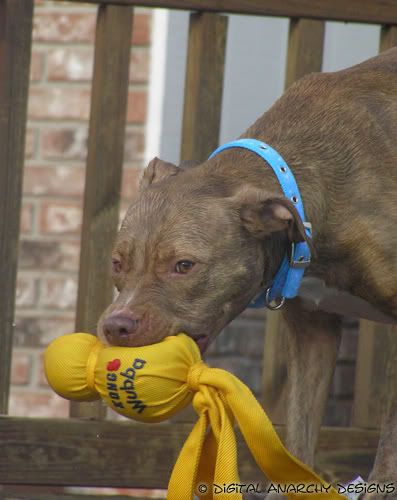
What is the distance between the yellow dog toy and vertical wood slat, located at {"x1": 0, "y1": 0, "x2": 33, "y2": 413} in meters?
1.00

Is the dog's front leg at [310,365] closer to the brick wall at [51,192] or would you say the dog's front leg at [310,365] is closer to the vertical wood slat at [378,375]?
the vertical wood slat at [378,375]

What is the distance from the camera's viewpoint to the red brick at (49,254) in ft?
23.3

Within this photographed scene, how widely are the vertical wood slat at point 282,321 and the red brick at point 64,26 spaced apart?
201 centimetres

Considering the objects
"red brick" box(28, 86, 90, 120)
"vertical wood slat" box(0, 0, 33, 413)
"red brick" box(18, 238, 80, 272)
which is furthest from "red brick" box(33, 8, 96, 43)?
"vertical wood slat" box(0, 0, 33, 413)

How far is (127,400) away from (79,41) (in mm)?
3586

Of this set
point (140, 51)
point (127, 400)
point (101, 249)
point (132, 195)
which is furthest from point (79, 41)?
point (127, 400)

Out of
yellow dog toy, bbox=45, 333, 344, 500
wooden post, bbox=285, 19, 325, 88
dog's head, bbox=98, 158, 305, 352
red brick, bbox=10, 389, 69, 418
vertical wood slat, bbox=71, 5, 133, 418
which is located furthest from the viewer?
red brick, bbox=10, 389, 69, 418

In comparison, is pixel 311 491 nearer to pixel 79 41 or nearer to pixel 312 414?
pixel 312 414

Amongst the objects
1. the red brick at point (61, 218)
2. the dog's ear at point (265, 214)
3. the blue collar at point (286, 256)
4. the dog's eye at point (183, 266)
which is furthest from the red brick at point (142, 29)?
the dog's eye at point (183, 266)

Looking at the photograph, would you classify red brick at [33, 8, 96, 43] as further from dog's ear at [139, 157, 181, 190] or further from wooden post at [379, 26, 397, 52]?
dog's ear at [139, 157, 181, 190]

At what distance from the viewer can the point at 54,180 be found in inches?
277

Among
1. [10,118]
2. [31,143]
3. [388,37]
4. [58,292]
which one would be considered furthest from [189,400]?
[31,143]

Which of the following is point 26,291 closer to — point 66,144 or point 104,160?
point 66,144

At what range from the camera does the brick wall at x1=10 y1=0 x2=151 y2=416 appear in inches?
275
